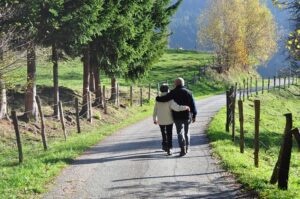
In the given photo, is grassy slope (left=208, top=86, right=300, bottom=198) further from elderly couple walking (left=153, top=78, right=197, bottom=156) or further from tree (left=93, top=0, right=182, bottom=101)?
tree (left=93, top=0, right=182, bottom=101)

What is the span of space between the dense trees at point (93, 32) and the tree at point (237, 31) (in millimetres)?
27806

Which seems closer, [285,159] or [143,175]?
[285,159]

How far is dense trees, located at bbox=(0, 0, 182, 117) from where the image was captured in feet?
61.3

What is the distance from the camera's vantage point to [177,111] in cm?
1372

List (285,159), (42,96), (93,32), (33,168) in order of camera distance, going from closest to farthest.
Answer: (285,159) < (33,168) < (93,32) < (42,96)

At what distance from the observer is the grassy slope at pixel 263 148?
9.81 metres

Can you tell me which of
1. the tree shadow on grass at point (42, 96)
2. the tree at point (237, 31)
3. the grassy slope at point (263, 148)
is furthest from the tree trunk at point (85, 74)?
the tree at point (237, 31)

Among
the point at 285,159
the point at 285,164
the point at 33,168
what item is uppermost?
the point at 285,159

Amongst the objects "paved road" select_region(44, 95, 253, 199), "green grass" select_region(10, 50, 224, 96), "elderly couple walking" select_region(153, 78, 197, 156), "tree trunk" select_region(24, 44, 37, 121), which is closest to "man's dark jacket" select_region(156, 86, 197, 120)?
"elderly couple walking" select_region(153, 78, 197, 156)

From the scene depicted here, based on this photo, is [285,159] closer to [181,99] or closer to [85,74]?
[181,99]

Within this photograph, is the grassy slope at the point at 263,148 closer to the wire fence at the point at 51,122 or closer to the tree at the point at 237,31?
the wire fence at the point at 51,122

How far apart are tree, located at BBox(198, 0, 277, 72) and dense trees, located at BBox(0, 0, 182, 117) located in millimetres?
27806

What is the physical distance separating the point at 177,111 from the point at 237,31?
48.4 m

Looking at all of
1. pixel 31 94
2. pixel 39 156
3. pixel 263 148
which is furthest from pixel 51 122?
pixel 263 148
